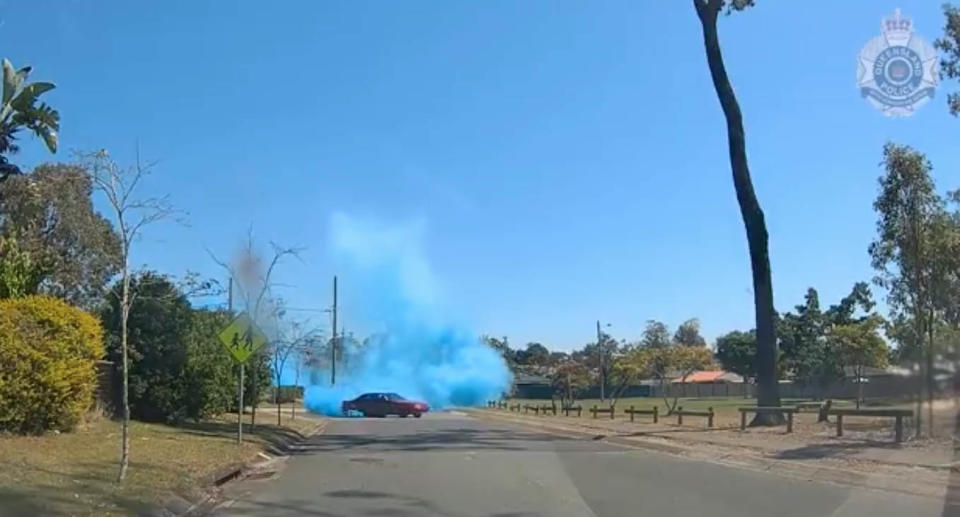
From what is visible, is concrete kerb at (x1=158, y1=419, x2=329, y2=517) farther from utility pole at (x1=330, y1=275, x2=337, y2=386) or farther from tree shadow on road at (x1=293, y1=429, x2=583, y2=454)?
utility pole at (x1=330, y1=275, x2=337, y2=386)

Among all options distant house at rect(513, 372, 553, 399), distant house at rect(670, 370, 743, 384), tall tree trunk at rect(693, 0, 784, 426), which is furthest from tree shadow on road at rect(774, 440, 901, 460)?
distant house at rect(670, 370, 743, 384)

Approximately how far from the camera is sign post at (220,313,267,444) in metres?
22.3

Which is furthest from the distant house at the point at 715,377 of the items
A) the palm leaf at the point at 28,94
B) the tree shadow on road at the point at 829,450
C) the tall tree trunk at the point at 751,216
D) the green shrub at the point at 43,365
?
the palm leaf at the point at 28,94

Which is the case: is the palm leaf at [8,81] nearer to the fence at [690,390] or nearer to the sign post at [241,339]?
the sign post at [241,339]

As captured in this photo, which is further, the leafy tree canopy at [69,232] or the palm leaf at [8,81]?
the leafy tree canopy at [69,232]

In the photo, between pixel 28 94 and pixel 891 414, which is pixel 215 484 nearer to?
pixel 28 94

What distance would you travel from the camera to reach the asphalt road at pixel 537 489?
12883mm

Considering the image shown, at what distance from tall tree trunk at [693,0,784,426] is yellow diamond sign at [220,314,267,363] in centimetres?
1603

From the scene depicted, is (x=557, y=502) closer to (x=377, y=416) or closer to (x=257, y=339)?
(x=257, y=339)

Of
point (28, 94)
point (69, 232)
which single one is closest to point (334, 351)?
point (69, 232)

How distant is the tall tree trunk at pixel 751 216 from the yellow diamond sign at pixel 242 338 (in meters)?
16.0

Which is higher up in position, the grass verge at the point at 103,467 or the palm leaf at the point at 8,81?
the palm leaf at the point at 8,81

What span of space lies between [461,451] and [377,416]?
32420 mm

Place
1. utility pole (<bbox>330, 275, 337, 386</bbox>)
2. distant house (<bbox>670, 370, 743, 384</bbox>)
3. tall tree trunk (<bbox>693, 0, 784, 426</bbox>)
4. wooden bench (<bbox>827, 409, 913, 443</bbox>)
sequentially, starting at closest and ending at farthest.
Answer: wooden bench (<bbox>827, 409, 913, 443</bbox>) < tall tree trunk (<bbox>693, 0, 784, 426</bbox>) < utility pole (<bbox>330, 275, 337, 386</bbox>) < distant house (<bbox>670, 370, 743, 384</bbox>)
